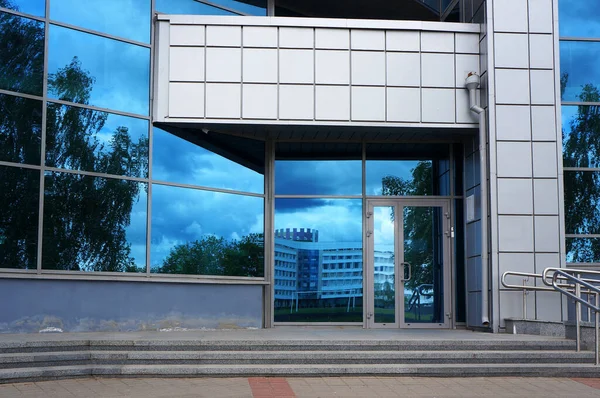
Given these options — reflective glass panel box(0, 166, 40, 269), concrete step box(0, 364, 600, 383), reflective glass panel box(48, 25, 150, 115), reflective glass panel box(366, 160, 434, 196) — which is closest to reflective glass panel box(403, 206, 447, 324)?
reflective glass panel box(366, 160, 434, 196)

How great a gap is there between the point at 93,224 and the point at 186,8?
13.4 feet

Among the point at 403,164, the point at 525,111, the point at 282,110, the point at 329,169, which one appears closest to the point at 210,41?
the point at 282,110

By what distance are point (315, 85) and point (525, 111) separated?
11.5 feet

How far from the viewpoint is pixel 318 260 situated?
44.7 ft

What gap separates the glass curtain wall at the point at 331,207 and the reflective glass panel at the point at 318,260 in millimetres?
18

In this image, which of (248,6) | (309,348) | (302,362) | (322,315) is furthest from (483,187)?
(248,6)

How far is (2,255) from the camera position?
34.7 ft

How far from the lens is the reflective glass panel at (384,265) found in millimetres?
13641

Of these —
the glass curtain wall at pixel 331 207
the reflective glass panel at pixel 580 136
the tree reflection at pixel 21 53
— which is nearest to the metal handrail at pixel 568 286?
the reflective glass panel at pixel 580 136

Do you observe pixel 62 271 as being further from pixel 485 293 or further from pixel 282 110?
pixel 485 293

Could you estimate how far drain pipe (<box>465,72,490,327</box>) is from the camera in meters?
12.3

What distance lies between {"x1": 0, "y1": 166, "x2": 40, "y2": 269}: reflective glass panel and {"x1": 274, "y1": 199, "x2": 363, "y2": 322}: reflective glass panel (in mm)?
4356

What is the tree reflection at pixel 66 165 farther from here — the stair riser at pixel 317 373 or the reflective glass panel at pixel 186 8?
the stair riser at pixel 317 373

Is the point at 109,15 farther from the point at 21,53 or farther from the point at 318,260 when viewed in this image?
the point at 318,260
